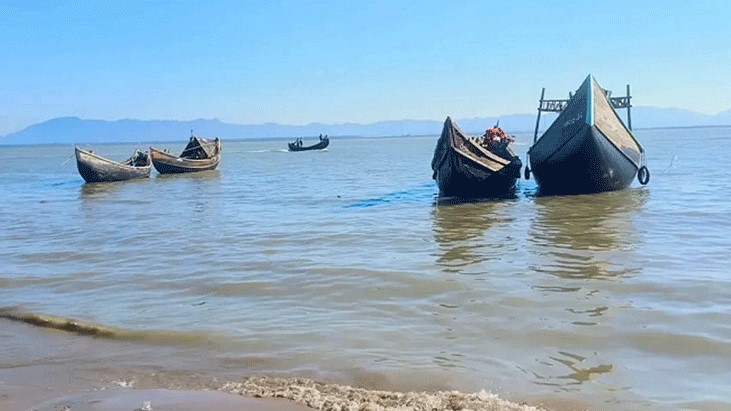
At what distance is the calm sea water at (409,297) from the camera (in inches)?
204

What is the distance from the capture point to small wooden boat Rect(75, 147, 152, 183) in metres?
29.7

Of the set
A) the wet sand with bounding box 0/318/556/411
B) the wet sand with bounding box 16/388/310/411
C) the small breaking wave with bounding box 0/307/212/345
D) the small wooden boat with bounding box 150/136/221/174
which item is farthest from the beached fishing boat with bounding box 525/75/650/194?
the small wooden boat with bounding box 150/136/221/174

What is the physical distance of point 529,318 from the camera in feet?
21.4

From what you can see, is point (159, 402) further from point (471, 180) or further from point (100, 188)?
point (100, 188)

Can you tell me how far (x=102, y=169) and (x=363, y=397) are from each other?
28701 millimetres

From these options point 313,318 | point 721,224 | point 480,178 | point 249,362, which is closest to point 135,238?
point 313,318

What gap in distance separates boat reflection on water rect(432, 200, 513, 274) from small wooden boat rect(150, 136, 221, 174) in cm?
2147

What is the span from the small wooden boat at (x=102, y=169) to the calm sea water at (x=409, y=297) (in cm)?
1505

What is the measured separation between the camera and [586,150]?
667 inches

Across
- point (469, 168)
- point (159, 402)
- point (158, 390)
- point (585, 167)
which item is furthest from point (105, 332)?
point (585, 167)

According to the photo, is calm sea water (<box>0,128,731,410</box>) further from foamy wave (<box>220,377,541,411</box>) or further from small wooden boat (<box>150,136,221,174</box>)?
small wooden boat (<box>150,136,221,174</box>)

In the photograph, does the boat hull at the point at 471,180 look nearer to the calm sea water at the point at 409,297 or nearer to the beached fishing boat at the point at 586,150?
the beached fishing boat at the point at 586,150

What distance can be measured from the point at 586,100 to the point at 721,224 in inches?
213

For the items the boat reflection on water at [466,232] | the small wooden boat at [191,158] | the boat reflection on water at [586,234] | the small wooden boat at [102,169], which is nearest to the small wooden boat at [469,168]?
the boat reflection on water at [466,232]
